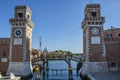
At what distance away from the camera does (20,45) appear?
33.5 meters

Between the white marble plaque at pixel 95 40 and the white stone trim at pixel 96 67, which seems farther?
the white marble plaque at pixel 95 40

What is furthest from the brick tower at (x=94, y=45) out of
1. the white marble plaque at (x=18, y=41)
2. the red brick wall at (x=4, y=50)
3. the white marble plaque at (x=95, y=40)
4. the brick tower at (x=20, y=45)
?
the red brick wall at (x=4, y=50)

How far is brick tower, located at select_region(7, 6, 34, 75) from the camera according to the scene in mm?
33062

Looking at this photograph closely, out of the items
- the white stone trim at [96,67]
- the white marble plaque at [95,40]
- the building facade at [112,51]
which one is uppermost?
the white marble plaque at [95,40]

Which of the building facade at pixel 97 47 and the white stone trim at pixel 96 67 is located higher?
the building facade at pixel 97 47

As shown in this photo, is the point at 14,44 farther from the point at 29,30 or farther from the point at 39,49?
the point at 39,49

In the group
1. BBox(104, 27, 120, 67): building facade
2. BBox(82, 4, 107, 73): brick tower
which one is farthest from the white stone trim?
BBox(104, 27, 120, 67): building facade

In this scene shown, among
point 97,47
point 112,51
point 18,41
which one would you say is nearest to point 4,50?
point 18,41

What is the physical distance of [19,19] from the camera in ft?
110

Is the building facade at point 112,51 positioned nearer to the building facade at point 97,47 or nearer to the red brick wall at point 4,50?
the building facade at point 97,47

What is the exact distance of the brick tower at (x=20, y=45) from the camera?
33062 mm

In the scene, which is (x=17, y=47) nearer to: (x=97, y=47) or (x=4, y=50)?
(x=4, y=50)

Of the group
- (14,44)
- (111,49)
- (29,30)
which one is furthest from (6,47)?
(111,49)

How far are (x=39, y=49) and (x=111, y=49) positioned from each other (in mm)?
25269
